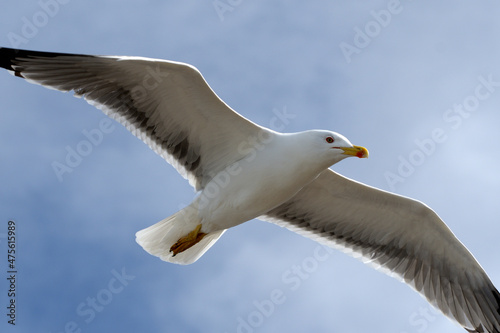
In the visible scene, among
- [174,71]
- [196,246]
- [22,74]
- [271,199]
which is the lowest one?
[196,246]

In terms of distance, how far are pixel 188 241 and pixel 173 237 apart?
17 centimetres

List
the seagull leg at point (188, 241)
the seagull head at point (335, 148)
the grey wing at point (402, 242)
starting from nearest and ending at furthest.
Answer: the seagull head at point (335, 148), the seagull leg at point (188, 241), the grey wing at point (402, 242)

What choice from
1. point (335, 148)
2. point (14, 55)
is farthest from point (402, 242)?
point (14, 55)

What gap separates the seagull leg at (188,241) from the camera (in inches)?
299

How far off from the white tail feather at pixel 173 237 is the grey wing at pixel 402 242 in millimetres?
969

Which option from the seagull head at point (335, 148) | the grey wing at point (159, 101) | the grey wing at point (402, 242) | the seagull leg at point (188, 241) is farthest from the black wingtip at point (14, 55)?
the grey wing at point (402, 242)

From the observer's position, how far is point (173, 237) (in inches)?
303

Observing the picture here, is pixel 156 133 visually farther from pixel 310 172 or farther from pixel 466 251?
pixel 466 251

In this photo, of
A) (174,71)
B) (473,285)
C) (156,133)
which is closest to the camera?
(174,71)

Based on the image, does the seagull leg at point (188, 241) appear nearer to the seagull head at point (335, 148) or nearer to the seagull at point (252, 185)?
the seagull at point (252, 185)

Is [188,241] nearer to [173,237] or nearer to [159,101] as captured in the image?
[173,237]

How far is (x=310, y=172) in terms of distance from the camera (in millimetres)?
7246

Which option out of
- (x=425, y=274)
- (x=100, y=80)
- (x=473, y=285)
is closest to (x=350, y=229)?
(x=425, y=274)

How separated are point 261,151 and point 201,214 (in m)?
0.89
